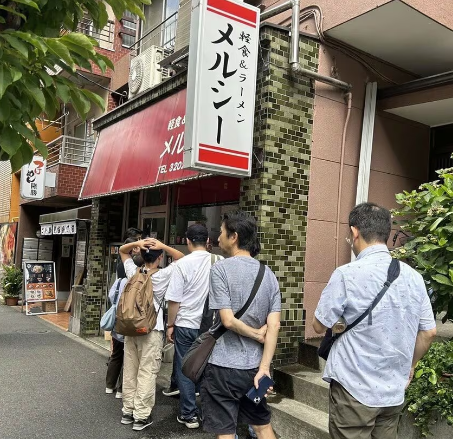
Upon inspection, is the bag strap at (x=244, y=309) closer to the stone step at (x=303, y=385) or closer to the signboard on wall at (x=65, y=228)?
the stone step at (x=303, y=385)

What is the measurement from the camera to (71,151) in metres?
13.2

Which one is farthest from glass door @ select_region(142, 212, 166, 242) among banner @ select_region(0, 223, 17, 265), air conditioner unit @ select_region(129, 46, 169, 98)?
banner @ select_region(0, 223, 17, 265)

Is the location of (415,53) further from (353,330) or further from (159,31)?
(159,31)

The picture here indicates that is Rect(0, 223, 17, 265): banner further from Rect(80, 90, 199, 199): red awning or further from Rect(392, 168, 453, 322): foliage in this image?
Rect(392, 168, 453, 322): foliage

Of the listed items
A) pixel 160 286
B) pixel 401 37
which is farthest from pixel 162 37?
pixel 160 286

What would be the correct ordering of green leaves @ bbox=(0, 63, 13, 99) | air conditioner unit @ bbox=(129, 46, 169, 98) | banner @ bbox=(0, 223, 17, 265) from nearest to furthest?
1. green leaves @ bbox=(0, 63, 13, 99)
2. air conditioner unit @ bbox=(129, 46, 169, 98)
3. banner @ bbox=(0, 223, 17, 265)

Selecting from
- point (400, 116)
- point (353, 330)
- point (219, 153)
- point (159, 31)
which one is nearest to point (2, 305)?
point (159, 31)

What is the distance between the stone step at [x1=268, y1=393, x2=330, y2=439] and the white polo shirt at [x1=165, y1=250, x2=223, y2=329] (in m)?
1.17

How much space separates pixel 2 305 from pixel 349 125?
42.6 ft

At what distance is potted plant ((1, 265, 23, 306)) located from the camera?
14.5m

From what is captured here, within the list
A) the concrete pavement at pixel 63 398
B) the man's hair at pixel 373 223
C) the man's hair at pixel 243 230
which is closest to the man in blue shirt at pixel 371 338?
the man's hair at pixel 373 223

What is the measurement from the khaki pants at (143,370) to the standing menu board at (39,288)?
354 inches

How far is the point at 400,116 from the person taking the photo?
20.6 ft

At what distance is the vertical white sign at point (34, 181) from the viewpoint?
1210 centimetres
